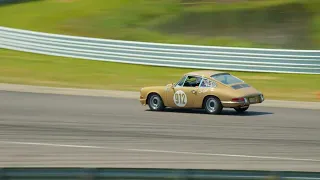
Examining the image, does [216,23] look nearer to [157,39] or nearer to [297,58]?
[157,39]

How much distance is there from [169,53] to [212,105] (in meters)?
8.87

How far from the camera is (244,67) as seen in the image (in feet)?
84.3

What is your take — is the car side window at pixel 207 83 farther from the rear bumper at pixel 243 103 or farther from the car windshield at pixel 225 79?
the rear bumper at pixel 243 103

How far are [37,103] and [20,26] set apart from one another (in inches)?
603

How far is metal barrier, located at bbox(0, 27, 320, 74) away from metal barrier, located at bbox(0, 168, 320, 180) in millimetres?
16276

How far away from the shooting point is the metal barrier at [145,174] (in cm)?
842

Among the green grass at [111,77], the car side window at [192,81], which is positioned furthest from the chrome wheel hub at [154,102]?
the green grass at [111,77]

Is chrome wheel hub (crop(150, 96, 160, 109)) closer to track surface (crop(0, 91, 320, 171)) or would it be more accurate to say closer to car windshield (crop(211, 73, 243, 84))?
track surface (crop(0, 91, 320, 171))

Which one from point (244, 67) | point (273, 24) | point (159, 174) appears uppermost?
point (273, 24)

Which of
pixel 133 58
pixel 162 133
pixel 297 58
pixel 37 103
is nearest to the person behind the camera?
pixel 162 133

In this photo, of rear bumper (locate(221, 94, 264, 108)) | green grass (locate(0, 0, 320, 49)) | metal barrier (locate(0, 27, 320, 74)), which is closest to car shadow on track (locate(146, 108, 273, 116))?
rear bumper (locate(221, 94, 264, 108))

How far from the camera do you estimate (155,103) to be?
19.1 m

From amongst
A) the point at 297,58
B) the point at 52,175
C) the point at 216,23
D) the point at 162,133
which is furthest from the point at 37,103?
the point at 216,23

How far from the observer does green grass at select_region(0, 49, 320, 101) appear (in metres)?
23.1
